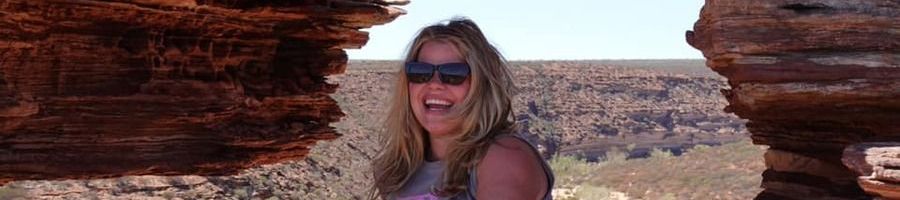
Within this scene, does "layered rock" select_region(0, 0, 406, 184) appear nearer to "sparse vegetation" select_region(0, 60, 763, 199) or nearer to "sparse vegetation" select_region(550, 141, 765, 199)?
"sparse vegetation" select_region(0, 60, 763, 199)

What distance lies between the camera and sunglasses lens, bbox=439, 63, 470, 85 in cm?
445

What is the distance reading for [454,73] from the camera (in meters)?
4.46

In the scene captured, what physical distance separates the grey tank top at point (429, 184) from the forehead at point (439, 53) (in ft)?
1.19

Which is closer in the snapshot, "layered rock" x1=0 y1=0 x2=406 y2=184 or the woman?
the woman

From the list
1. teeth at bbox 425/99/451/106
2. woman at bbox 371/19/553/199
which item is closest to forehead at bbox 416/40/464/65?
woman at bbox 371/19/553/199

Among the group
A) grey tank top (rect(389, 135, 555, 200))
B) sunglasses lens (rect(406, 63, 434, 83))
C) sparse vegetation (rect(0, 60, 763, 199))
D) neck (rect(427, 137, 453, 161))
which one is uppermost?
sunglasses lens (rect(406, 63, 434, 83))

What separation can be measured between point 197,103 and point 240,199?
11.1 m

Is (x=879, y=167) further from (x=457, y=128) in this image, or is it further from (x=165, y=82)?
(x=165, y=82)

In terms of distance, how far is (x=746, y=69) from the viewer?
9320 millimetres

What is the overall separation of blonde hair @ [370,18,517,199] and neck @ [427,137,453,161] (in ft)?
0.14

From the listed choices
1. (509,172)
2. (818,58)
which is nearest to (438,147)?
(509,172)

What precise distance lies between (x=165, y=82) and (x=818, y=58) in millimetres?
4854

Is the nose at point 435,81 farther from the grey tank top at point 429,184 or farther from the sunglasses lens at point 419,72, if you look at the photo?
the grey tank top at point 429,184

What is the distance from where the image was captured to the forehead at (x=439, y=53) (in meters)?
4.50
